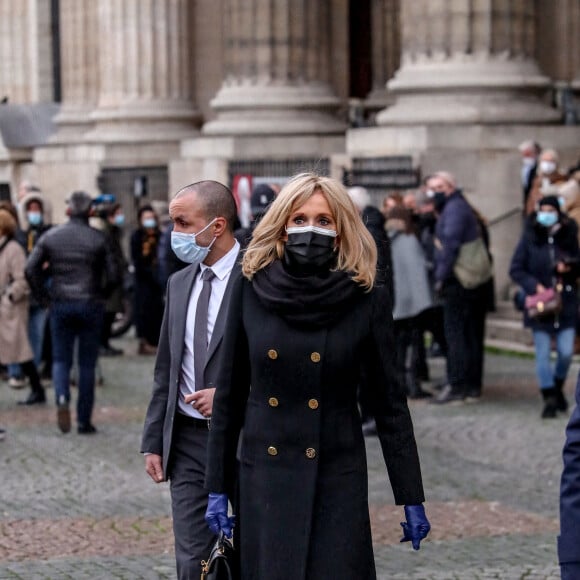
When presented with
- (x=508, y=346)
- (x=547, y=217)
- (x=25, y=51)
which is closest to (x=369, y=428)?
(x=547, y=217)

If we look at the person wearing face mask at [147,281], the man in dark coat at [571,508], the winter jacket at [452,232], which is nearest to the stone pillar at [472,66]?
the person wearing face mask at [147,281]

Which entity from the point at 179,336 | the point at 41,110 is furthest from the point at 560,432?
the point at 41,110

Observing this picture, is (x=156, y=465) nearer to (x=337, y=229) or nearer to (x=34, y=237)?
(x=337, y=229)

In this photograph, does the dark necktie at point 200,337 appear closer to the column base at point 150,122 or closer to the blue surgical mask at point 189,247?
the blue surgical mask at point 189,247

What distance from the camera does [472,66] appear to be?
19.0 m

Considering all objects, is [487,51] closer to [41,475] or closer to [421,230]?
[421,230]

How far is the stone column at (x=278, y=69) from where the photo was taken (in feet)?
77.4

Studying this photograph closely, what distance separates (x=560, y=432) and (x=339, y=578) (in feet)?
24.1

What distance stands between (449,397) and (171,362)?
7.91 meters

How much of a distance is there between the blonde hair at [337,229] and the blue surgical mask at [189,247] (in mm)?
970

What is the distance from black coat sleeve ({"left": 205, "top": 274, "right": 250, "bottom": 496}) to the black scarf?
0.15 meters

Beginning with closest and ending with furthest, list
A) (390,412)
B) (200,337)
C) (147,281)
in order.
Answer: (390,412) < (200,337) < (147,281)

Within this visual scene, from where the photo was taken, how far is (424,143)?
18.8 m

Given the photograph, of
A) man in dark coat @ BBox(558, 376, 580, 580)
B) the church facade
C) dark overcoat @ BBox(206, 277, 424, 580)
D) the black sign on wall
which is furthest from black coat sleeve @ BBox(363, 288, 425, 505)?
the church facade
